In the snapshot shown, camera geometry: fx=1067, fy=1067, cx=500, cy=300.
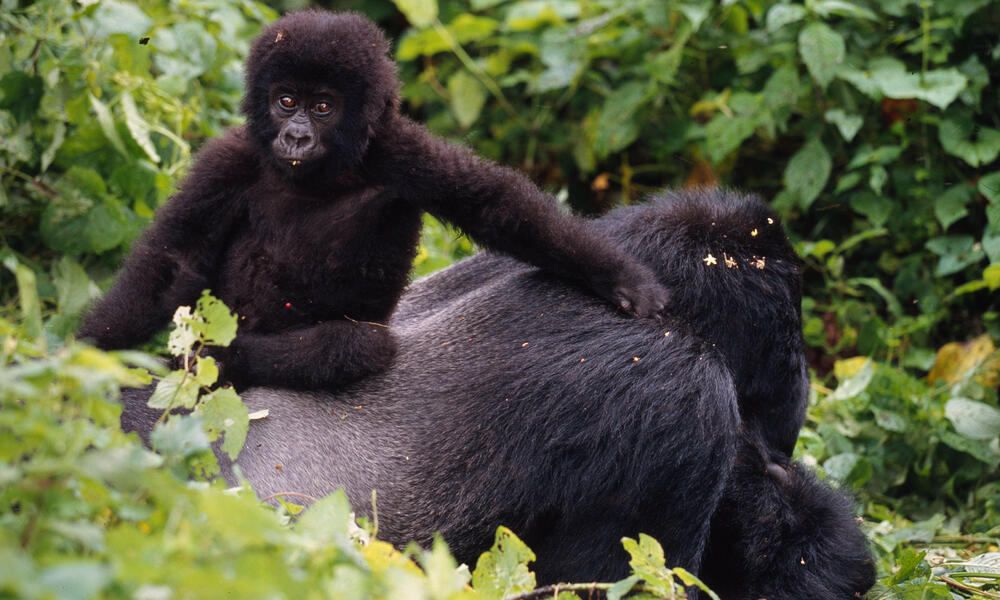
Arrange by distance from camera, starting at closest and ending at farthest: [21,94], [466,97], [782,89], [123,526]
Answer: [123,526]
[21,94]
[782,89]
[466,97]

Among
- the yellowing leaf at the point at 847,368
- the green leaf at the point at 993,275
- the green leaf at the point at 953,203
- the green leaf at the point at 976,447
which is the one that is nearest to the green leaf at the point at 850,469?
the green leaf at the point at 976,447

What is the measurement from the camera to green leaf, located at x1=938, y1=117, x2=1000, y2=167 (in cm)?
352

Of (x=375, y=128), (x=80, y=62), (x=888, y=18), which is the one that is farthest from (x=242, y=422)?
(x=888, y=18)

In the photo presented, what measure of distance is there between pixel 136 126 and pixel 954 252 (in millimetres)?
2660

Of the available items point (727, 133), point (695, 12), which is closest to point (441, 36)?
point (695, 12)

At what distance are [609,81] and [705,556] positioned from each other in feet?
8.96

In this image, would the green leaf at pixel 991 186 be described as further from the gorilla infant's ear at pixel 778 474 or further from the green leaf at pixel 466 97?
the green leaf at pixel 466 97

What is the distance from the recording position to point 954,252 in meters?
3.61

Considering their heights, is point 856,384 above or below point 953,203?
below

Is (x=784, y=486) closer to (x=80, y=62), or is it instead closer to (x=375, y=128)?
(x=375, y=128)

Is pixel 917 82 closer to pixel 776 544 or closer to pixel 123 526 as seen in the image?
pixel 776 544

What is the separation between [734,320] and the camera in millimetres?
2314

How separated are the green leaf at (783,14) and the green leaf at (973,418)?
1471mm

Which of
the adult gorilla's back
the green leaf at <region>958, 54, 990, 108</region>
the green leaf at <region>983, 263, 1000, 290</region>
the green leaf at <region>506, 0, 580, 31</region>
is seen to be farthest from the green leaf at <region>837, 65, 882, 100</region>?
the adult gorilla's back
